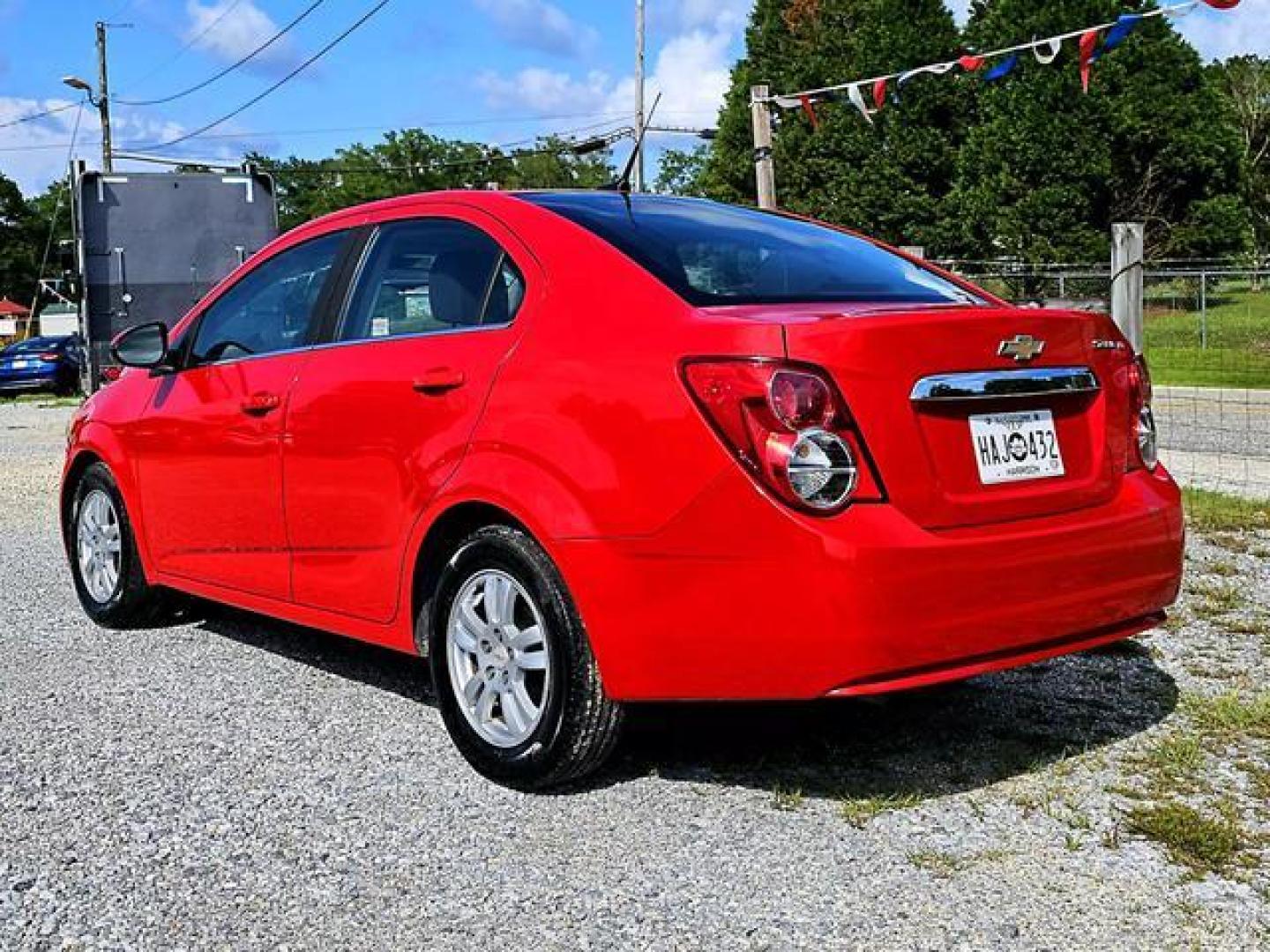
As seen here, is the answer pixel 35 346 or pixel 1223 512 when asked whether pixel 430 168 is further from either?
pixel 1223 512

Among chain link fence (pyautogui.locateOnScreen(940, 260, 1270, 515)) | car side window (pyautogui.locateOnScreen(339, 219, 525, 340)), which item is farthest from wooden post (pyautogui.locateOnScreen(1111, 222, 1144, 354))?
car side window (pyautogui.locateOnScreen(339, 219, 525, 340))

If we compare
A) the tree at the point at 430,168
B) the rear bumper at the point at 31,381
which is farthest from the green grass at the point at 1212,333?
the tree at the point at 430,168

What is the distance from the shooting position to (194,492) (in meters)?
5.12

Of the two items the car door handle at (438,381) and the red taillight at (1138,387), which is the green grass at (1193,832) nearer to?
the red taillight at (1138,387)

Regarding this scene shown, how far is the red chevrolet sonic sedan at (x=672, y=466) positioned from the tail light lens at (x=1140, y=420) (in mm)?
14

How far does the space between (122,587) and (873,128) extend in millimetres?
36410

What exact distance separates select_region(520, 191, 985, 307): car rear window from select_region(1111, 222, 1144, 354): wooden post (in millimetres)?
4761

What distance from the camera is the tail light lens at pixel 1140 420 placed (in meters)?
3.83

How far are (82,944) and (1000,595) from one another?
2.15 metres

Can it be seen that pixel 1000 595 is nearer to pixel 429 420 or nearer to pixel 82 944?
pixel 429 420

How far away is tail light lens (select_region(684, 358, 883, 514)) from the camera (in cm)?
317

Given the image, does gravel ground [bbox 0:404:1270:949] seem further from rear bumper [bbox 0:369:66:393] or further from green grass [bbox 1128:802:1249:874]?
rear bumper [bbox 0:369:66:393]

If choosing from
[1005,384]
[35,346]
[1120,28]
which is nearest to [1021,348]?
[1005,384]

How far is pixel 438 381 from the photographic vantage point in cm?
393
